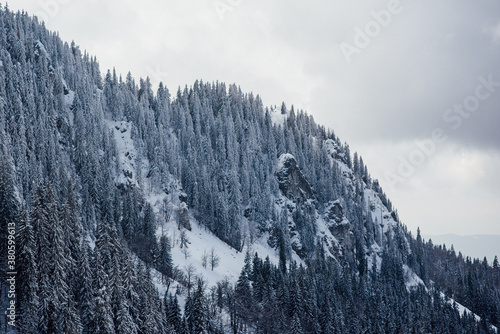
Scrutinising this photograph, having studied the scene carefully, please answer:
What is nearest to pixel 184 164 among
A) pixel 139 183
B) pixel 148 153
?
pixel 148 153

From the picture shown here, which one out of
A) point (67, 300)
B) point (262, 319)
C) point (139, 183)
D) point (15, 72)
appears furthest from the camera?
point (139, 183)

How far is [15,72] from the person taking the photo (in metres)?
152

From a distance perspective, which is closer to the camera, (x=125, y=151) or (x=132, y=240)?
(x=132, y=240)

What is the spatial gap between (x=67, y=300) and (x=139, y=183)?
10611 centimetres

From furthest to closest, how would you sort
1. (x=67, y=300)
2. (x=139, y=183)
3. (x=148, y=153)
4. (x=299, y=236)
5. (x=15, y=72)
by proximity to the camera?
(x=299, y=236), (x=148, y=153), (x=139, y=183), (x=15, y=72), (x=67, y=300)

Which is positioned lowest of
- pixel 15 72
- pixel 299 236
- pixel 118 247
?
pixel 118 247

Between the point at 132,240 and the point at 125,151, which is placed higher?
the point at 125,151

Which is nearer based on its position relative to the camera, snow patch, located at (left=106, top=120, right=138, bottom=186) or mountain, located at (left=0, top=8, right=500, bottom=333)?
mountain, located at (left=0, top=8, right=500, bottom=333)

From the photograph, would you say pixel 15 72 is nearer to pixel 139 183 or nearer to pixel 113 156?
pixel 113 156

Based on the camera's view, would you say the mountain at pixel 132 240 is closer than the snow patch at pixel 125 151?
Yes

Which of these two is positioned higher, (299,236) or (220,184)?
(220,184)

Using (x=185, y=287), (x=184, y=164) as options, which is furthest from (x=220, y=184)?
(x=185, y=287)

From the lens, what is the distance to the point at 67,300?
192 feet

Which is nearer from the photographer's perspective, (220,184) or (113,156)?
(113,156)
